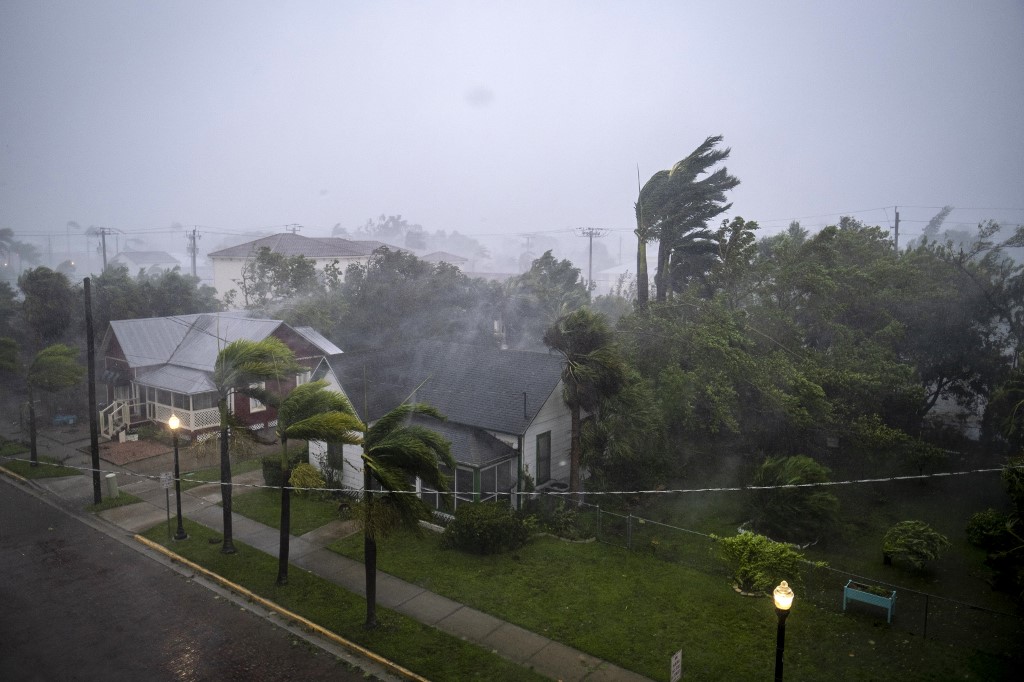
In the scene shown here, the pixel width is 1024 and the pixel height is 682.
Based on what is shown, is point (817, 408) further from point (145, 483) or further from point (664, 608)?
point (145, 483)

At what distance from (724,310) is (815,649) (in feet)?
39.4

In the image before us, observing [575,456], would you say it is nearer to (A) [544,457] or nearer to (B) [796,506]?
(A) [544,457]

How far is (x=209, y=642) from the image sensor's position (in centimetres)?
1105

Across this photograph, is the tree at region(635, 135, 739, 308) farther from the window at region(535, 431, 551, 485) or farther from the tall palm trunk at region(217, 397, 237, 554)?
the tall palm trunk at region(217, 397, 237, 554)

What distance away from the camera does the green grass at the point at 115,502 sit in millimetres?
17750

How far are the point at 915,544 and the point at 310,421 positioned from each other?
12.2 m

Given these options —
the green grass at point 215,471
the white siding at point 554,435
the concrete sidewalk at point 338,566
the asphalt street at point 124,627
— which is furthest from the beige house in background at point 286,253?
the asphalt street at point 124,627

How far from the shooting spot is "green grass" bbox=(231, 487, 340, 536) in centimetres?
1636

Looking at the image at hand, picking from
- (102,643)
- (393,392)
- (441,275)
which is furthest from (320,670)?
(441,275)

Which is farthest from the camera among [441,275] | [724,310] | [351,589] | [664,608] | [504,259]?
[504,259]

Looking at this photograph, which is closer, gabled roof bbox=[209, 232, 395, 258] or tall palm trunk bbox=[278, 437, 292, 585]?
tall palm trunk bbox=[278, 437, 292, 585]

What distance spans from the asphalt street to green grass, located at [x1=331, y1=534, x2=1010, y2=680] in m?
3.02

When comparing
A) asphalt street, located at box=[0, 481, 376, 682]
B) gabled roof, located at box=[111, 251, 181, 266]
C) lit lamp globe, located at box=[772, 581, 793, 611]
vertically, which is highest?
gabled roof, located at box=[111, 251, 181, 266]

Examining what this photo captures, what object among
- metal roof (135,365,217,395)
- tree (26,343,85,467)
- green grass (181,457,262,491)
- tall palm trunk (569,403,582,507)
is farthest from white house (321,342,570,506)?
tree (26,343,85,467)
